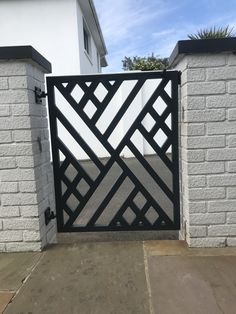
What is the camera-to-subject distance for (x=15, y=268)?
3.12 metres

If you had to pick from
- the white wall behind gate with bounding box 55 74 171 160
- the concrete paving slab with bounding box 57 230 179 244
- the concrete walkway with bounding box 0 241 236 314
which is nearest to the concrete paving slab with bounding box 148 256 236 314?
the concrete walkway with bounding box 0 241 236 314

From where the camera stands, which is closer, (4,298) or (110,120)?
(4,298)

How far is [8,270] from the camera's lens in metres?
3.08

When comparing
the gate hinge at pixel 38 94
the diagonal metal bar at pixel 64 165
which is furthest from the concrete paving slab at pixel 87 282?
the gate hinge at pixel 38 94

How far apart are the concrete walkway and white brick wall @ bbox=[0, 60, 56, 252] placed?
0.62ft

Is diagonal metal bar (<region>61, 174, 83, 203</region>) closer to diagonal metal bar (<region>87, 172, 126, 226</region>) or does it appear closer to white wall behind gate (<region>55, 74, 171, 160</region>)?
diagonal metal bar (<region>87, 172, 126, 226</region>)

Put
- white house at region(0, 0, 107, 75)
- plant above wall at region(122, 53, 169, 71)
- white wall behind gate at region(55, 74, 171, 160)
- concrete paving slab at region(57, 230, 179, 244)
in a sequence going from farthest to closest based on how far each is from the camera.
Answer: plant above wall at region(122, 53, 169, 71)
white house at region(0, 0, 107, 75)
white wall behind gate at region(55, 74, 171, 160)
concrete paving slab at region(57, 230, 179, 244)

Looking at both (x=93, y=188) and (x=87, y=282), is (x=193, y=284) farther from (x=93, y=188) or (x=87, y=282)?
(x=93, y=188)

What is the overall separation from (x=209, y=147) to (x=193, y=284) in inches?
45.2

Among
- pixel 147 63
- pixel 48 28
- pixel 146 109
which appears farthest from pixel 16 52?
pixel 147 63

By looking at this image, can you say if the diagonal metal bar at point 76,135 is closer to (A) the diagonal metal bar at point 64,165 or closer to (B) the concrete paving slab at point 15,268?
(A) the diagonal metal bar at point 64,165

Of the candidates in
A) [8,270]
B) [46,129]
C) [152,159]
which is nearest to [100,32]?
[152,159]

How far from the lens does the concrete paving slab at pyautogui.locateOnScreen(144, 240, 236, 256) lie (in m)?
3.26

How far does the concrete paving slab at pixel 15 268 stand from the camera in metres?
2.84
